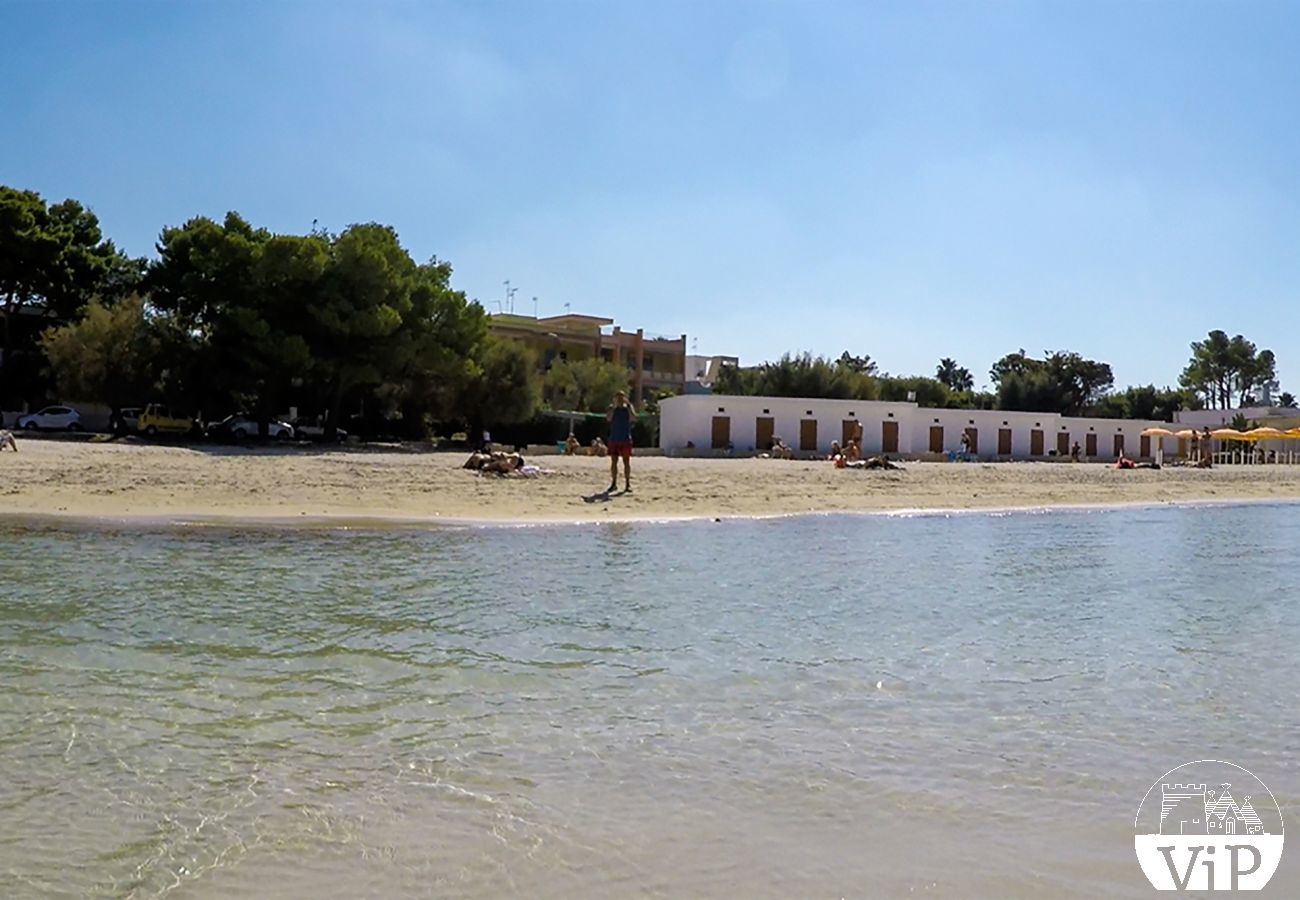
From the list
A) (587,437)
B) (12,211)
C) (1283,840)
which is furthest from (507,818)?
(12,211)

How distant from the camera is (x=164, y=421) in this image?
41031 millimetres

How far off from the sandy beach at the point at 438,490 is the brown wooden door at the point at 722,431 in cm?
1421

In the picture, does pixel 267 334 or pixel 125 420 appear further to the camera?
pixel 125 420

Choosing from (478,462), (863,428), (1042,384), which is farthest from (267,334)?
(1042,384)

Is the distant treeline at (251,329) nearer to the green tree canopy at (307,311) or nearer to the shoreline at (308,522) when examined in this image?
the green tree canopy at (307,311)

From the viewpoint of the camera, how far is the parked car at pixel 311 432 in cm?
4204

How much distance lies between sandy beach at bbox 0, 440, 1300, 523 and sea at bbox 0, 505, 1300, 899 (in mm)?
6087

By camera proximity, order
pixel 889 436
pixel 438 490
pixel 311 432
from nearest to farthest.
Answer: pixel 438 490, pixel 311 432, pixel 889 436

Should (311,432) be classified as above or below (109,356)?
below

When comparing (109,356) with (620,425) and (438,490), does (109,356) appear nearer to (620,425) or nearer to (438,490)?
(438,490)

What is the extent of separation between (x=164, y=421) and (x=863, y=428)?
96.0ft

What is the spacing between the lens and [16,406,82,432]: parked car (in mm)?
42656

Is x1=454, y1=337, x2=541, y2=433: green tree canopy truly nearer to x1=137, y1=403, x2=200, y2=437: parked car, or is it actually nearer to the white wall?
the white wall

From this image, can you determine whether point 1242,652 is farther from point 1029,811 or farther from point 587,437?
point 587,437
